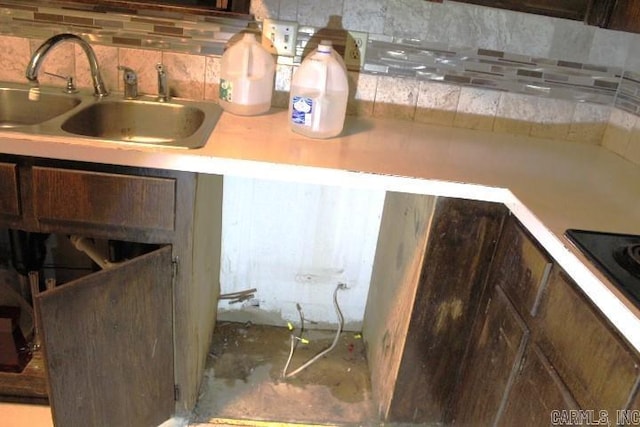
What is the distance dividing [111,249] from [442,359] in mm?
958

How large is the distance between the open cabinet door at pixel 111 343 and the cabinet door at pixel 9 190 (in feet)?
0.89

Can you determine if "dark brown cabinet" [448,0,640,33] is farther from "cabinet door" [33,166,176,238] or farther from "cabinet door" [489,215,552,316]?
"cabinet door" [33,166,176,238]

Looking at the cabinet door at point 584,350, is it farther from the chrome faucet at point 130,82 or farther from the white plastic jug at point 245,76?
the chrome faucet at point 130,82

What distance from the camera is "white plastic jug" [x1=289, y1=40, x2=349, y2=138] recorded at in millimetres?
1473

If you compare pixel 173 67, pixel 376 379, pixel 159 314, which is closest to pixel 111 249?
pixel 159 314

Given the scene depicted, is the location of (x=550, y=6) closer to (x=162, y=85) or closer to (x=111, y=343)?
(x=162, y=85)

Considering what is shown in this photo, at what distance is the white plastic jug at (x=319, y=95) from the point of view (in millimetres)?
1473

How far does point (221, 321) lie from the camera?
2.09 m

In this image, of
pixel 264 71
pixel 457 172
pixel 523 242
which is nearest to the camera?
pixel 523 242

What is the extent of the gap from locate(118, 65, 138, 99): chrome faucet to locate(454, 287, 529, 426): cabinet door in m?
1.18

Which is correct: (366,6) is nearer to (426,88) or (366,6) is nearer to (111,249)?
(426,88)

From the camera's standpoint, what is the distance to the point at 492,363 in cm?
133

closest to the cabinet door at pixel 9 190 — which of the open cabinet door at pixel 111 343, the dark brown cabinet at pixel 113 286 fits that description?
the dark brown cabinet at pixel 113 286

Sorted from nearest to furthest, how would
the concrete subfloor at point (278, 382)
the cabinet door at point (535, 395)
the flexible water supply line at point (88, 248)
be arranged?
the cabinet door at point (535, 395), the flexible water supply line at point (88, 248), the concrete subfloor at point (278, 382)
